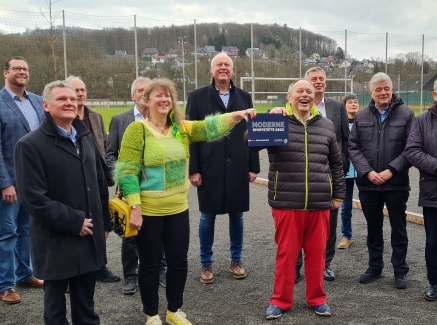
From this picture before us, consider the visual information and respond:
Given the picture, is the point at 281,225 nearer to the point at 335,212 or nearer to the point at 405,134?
the point at 335,212

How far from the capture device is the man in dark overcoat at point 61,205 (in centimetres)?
286

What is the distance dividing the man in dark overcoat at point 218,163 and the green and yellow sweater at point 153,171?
3.52 feet

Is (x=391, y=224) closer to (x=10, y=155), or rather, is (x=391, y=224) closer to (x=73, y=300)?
(x=73, y=300)

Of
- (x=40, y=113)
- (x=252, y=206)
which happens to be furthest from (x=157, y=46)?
(x=40, y=113)

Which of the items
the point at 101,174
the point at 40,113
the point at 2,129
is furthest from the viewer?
the point at 40,113

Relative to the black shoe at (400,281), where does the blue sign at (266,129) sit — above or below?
above

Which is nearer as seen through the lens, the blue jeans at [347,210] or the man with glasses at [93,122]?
the man with glasses at [93,122]

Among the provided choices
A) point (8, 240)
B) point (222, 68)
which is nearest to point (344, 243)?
point (222, 68)

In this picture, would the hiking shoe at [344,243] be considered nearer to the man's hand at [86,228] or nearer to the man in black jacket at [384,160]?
the man in black jacket at [384,160]

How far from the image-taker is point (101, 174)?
350 cm

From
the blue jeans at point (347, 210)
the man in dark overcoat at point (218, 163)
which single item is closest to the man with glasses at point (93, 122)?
the man in dark overcoat at point (218, 163)

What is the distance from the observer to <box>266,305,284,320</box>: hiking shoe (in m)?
3.88

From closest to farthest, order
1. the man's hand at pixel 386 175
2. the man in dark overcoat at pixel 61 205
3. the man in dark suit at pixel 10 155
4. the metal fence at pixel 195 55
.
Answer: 1. the man in dark overcoat at pixel 61 205
2. the man in dark suit at pixel 10 155
3. the man's hand at pixel 386 175
4. the metal fence at pixel 195 55

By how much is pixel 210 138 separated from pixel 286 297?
154 cm
